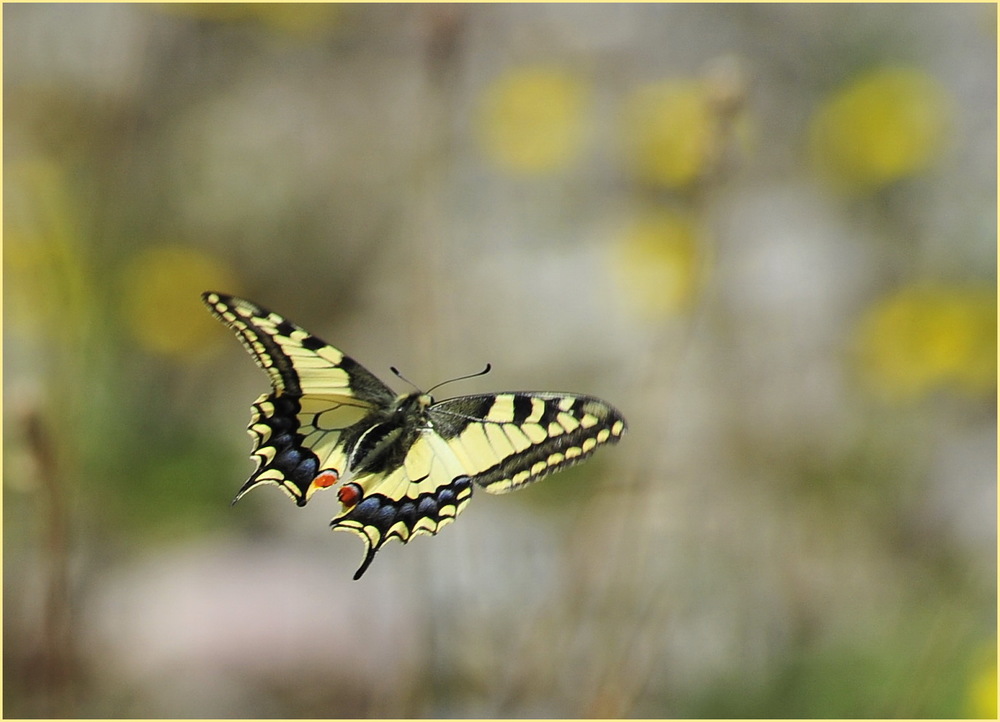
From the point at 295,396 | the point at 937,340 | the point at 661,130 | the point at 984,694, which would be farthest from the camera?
the point at 661,130

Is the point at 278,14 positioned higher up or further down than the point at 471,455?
higher up

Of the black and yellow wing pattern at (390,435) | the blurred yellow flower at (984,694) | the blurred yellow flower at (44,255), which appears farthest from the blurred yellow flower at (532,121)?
the black and yellow wing pattern at (390,435)

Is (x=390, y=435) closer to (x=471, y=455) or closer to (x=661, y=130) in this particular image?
(x=471, y=455)

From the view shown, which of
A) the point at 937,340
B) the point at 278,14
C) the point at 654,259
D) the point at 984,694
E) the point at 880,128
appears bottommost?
the point at 984,694

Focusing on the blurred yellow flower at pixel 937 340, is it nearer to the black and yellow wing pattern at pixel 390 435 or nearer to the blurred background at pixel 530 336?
the blurred background at pixel 530 336

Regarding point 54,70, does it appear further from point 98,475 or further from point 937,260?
point 937,260

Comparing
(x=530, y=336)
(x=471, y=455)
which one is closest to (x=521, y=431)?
(x=471, y=455)
